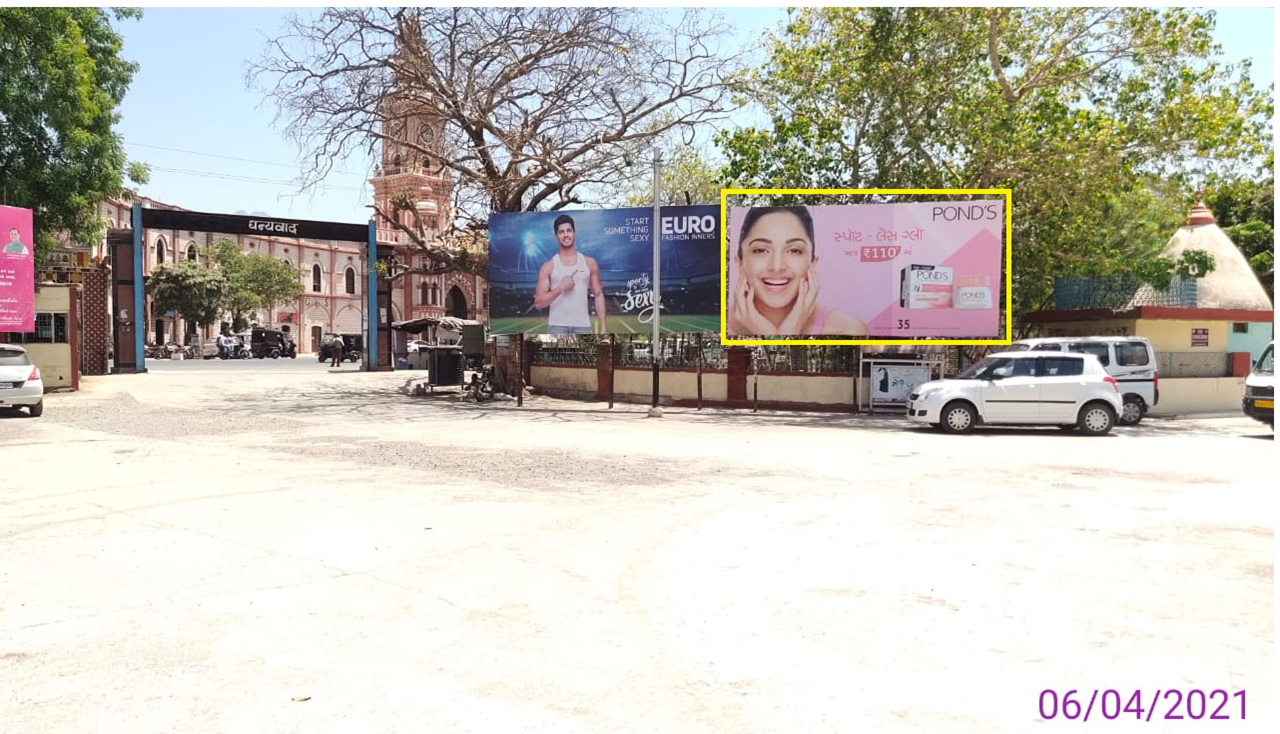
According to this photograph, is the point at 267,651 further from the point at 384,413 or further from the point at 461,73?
the point at 461,73

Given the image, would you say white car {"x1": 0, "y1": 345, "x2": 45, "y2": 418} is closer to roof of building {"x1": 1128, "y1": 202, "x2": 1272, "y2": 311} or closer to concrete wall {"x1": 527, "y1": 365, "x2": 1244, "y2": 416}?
concrete wall {"x1": 527, "y1": 365, "x2": 1244, "y2": 416}

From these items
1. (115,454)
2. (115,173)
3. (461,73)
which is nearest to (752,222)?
(461,73)

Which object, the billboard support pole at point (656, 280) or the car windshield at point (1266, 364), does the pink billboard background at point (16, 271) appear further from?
the car windshield at point (1266, 364)

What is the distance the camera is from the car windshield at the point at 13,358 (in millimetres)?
19234

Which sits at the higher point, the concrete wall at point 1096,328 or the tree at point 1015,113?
the tree at point 1015,113

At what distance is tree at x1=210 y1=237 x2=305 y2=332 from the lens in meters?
62.9

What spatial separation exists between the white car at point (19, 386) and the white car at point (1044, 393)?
57.7 ft

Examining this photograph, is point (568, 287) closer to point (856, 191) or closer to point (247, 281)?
point (856, 191)

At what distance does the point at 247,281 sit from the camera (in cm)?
6425

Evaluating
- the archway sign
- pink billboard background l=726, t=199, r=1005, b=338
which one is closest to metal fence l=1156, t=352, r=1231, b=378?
pink billboard background l=726, t=199, r=1005, b=338

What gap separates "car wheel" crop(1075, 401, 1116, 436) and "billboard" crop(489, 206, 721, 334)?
858 centimetres

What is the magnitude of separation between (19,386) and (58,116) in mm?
8918

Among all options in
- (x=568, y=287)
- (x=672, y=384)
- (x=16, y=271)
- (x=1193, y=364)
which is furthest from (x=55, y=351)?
(x=1193, y=364)
